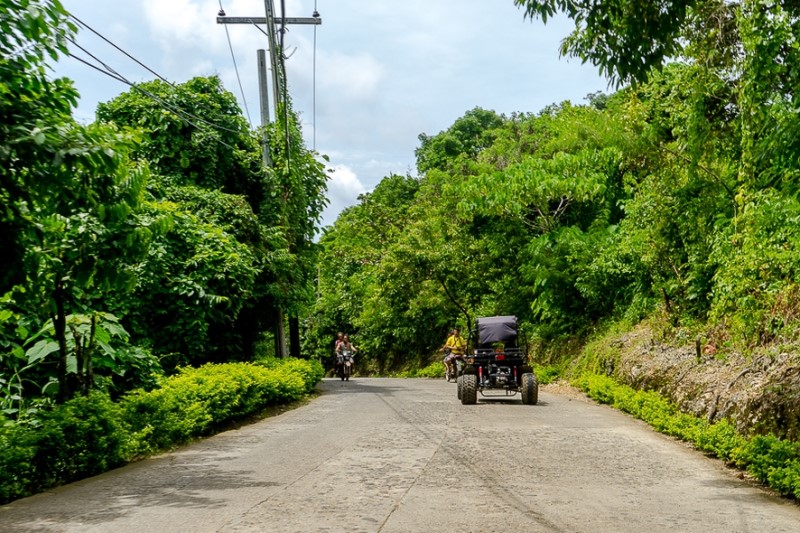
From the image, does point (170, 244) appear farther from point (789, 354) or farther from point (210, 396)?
point (789, 354)

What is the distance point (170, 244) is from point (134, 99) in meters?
6.33

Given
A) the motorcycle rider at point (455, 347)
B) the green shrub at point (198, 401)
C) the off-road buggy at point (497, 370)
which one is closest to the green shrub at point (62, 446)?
the green shrub at point (198, 401)

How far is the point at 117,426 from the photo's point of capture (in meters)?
9.86

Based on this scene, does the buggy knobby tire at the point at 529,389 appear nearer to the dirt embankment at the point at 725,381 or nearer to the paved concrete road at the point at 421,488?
the dirt embankment at the point at 725,381

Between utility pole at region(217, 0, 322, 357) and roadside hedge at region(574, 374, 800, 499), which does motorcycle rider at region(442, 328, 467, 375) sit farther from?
roadside hedge at region(574, 374, 800, 499)

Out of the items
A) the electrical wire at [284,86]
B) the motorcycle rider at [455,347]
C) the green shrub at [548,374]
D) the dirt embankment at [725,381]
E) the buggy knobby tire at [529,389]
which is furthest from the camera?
the motorcycle rider at [455,347]

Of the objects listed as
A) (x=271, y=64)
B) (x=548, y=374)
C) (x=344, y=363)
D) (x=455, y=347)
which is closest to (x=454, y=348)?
(x=455, y=347)

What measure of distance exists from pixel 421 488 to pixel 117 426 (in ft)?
13.6

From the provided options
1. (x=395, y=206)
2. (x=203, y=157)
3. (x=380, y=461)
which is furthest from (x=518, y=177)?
(x=395, y=206)

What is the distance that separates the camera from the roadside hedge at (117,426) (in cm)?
830

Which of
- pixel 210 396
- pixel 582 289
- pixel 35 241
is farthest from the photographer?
pixel 582 289

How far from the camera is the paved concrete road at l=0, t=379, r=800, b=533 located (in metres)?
6.62

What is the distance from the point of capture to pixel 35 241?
851cm

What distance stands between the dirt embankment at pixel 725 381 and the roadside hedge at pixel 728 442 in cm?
26
